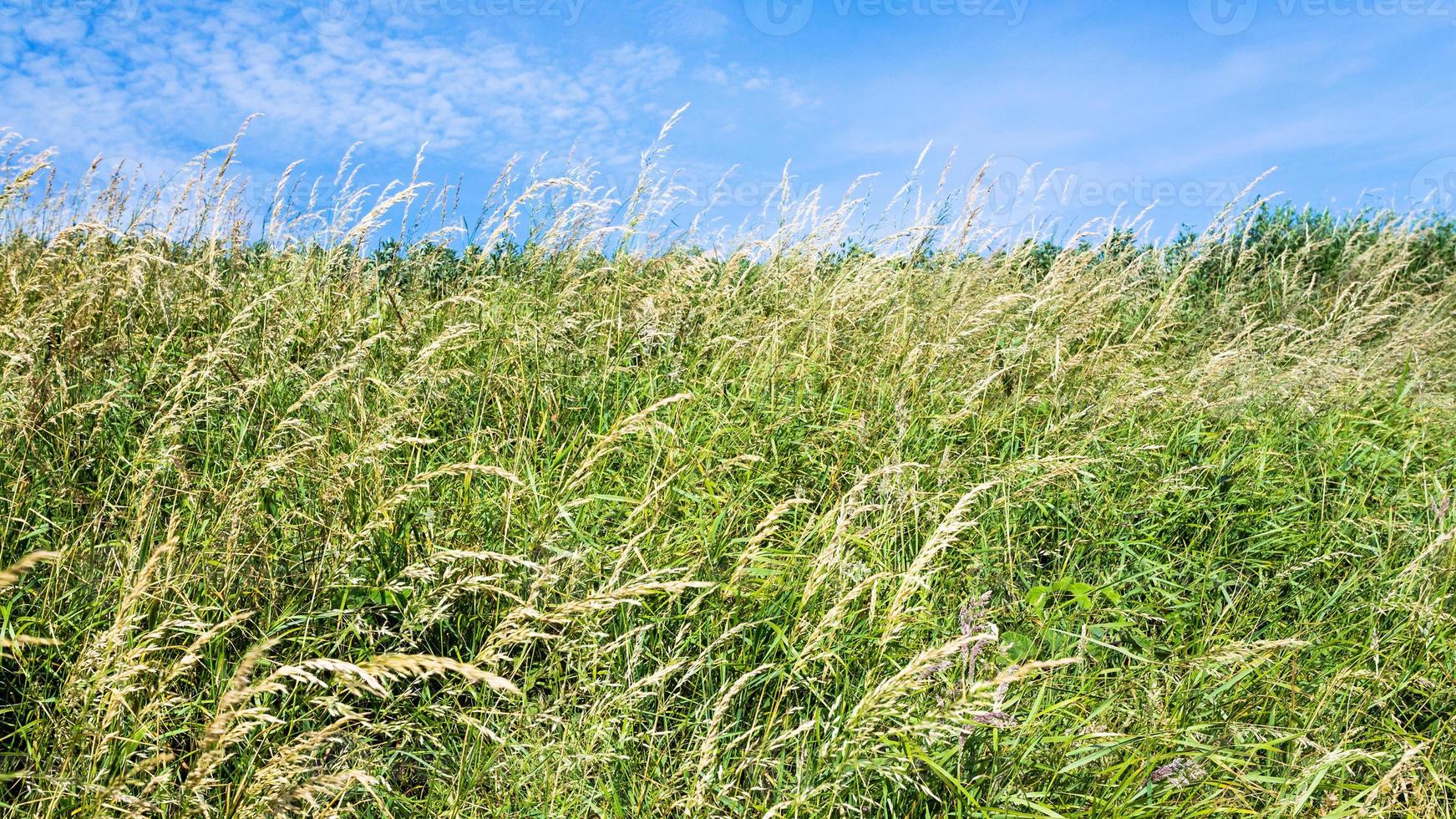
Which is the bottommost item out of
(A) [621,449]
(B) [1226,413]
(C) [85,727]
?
(C) [85,727]

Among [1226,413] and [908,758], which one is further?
→ [1226,413]

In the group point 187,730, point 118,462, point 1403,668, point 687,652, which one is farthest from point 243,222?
point 1403,668

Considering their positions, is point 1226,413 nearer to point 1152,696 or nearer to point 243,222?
point 1152,696

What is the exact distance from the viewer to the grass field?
5.77 ft

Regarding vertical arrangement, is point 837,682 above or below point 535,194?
below

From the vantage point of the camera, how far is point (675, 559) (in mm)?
2359

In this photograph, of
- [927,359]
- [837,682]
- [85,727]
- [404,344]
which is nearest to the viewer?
[85,727]

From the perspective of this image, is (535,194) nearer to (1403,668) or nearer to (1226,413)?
(1226,413)

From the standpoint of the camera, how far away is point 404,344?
11.2 ft

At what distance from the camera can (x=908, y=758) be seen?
1.79 metres

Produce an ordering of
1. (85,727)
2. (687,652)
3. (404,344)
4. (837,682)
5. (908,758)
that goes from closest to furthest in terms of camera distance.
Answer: (85,727) < (908,758) < (837,682) < (687,652) < (404,344)

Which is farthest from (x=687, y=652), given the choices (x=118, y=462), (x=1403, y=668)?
(x=1403, y=668)

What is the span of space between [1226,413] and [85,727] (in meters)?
4.19

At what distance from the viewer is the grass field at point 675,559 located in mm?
1759
